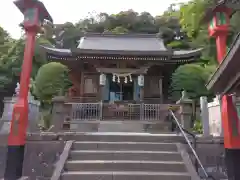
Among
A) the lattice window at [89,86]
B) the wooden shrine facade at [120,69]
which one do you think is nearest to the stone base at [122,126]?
the wooden shrine facade at [120,69]

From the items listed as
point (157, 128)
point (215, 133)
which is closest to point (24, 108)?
point (215, 133)

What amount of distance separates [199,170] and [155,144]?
1314 mm

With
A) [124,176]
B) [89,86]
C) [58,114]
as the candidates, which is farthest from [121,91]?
[124,176]

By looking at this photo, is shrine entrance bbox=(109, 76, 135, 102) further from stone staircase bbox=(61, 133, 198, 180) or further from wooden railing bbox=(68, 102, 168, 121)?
stone staircase bbox=(61, 133, 198, 180)

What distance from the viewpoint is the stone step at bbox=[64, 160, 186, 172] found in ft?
18.3

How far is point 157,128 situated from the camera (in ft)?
37.4

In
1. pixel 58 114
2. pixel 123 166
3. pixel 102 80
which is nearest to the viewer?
pixel 123 166

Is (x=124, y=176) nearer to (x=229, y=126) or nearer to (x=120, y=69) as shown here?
(x=229, y=126)

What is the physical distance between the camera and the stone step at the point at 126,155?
599 centimetres

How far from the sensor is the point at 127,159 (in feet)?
19.7

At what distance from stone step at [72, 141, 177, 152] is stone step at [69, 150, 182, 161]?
329 mm

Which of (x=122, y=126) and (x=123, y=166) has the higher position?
(x=122, y=126)

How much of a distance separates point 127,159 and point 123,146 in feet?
1.84

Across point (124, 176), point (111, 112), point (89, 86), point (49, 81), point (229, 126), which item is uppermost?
point (49, 81)
